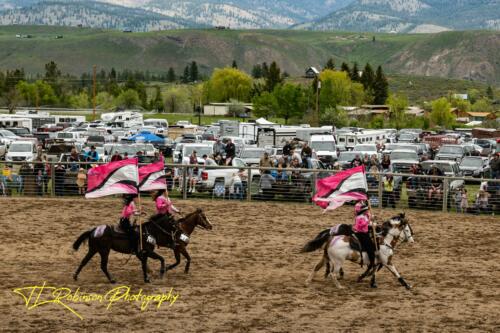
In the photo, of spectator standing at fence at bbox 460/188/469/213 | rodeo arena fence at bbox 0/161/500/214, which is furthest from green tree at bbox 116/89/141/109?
spectator standing at fence at bbox 460/188/469/213

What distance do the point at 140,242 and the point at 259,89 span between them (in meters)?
120

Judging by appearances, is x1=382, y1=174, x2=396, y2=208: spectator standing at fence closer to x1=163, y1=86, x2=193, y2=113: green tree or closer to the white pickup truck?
the white pickup truck

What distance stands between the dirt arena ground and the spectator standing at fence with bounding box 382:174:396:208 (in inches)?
97.4

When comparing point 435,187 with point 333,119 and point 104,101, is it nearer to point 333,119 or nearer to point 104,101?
point 333,119

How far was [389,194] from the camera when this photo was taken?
25031mm

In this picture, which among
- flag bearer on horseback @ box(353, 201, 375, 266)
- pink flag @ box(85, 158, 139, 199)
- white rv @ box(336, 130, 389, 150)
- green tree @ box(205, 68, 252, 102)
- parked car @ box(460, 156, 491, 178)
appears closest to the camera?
flag bearer on horseback @ box(353, 201, 375, 266)

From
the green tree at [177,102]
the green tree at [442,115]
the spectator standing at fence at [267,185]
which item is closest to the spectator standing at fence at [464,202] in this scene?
the spectator standing at fence at [267,185]

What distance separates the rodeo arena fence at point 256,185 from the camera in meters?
24.8

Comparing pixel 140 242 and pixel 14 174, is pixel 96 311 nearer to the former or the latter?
pixel 140 242

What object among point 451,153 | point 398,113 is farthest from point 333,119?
point 451,153

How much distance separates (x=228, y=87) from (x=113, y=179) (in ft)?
445

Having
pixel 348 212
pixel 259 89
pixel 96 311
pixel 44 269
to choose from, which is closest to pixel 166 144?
pixel 348 212

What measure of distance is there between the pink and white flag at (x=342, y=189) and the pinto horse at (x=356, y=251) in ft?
1.76

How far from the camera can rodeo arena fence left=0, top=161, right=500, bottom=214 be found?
24.8m
